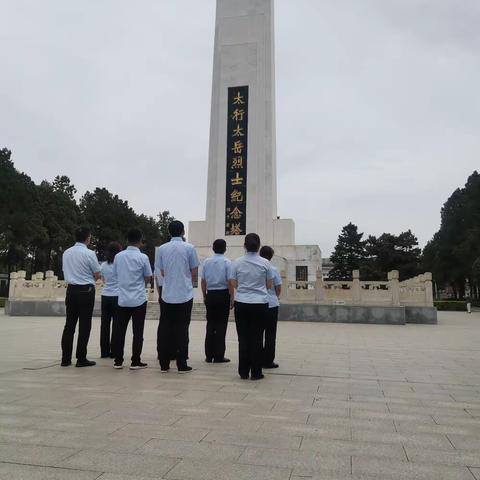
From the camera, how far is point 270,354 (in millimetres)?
4762

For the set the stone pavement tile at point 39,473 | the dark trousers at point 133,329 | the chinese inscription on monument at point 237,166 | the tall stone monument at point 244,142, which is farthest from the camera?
the chinese inscription on monument at point 237,166

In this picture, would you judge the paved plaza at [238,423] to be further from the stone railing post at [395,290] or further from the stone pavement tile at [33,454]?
the stone railing post at [395,290]

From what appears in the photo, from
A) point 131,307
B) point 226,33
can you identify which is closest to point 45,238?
point 226,33

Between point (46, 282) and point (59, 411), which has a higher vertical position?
point (46, 282)

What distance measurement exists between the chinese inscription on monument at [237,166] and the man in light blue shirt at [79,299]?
51.9 feet

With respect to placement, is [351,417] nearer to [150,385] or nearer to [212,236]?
[150,385]

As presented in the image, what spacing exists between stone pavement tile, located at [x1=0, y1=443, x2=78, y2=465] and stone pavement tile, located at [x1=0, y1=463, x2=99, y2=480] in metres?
0.06

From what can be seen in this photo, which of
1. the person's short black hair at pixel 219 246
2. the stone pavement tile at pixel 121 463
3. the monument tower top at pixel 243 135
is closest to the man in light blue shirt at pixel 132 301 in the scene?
the person's short black hair at pixel 219 246

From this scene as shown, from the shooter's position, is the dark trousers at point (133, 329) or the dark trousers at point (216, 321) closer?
the dark trousers at point (133, 329)

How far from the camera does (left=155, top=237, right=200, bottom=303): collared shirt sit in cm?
442

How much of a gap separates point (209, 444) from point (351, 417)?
1.01 meters

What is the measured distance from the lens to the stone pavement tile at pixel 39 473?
1.88 metres

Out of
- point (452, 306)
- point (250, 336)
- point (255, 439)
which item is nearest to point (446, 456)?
point (255, 439)

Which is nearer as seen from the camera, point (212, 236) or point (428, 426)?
point (428, 426)
